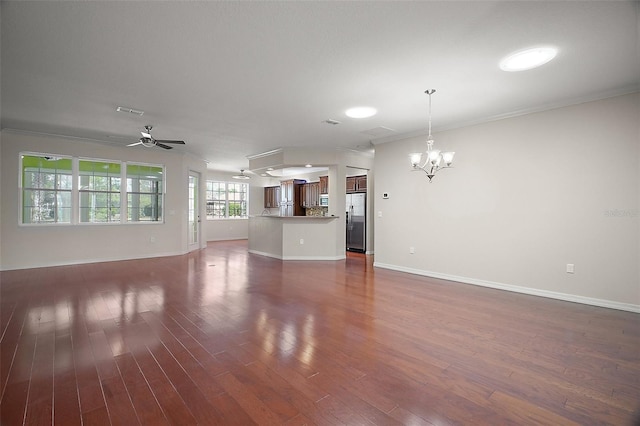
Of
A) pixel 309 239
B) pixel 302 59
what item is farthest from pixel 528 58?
pixel 309 239

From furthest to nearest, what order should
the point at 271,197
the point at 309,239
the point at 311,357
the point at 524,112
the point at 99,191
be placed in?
the point at 271,197, the point at 309,239, the point at 99,191, the point at 524,112, the point at 311,357

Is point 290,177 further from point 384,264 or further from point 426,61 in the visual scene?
point 426,61

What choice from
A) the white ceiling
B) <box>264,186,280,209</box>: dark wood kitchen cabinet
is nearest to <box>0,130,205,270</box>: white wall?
the white ceiling

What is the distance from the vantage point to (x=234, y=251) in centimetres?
836

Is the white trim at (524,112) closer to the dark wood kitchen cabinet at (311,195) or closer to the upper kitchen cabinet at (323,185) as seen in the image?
the upper kitchen cabinet at (323,185)

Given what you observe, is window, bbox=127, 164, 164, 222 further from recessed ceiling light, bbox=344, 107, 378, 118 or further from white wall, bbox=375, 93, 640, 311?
white wall, bbox=375, 93, 640, 311

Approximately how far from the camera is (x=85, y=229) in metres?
6.22

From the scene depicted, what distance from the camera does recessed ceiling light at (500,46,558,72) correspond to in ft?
8.66

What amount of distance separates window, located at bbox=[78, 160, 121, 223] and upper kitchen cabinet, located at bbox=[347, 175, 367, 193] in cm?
590

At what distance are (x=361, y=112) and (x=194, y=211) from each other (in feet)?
20.9

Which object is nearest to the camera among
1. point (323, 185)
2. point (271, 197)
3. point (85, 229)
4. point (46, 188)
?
point (46, 188)

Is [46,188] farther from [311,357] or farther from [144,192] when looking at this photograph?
[311,357]

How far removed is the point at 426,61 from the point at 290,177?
26.8 feet

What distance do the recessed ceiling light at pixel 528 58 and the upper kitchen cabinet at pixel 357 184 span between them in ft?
17.3
